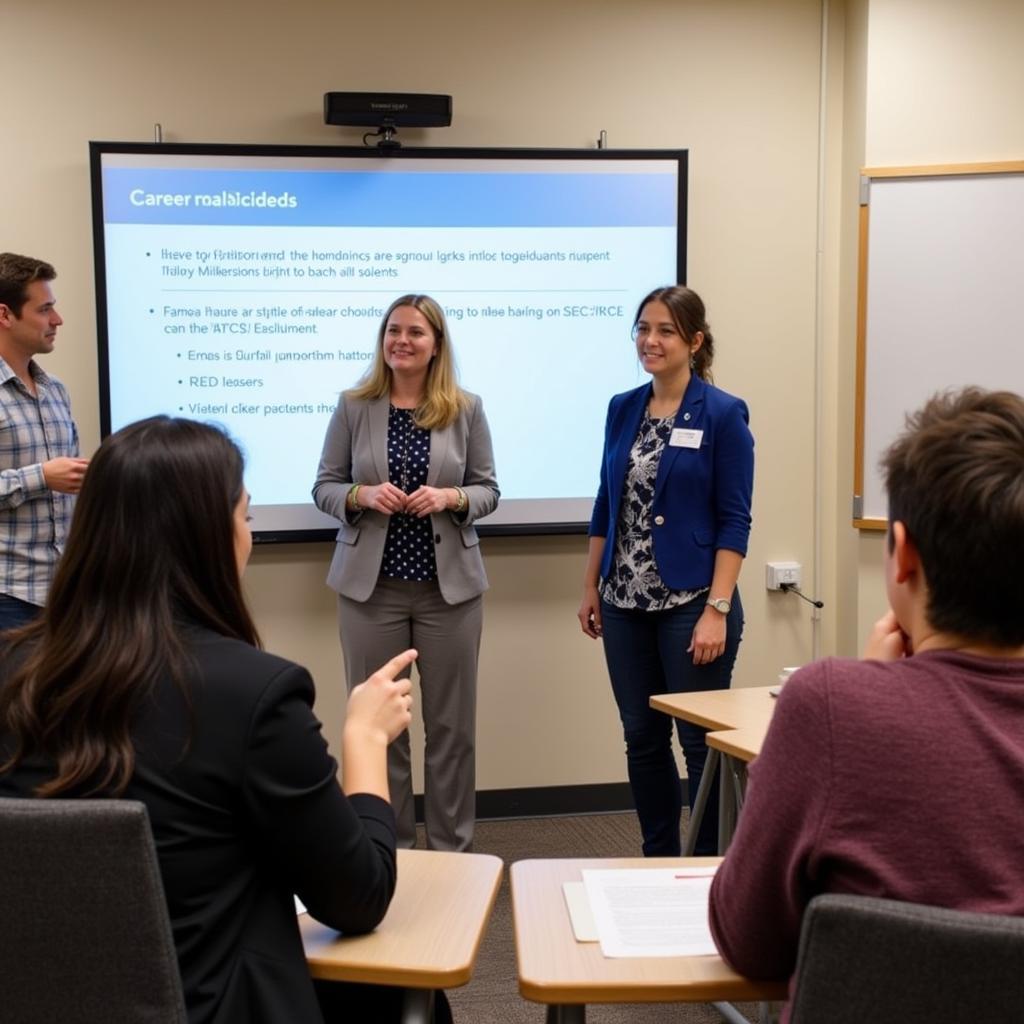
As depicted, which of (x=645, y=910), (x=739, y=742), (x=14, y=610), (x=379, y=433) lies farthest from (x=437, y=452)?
(x=645, y=910)

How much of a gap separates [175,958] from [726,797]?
1.70m

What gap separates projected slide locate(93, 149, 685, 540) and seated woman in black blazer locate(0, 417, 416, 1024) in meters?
2.58

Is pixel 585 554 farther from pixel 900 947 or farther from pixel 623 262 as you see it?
pixel 900 947

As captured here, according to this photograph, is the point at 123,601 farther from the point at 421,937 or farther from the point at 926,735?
the point at 926,735

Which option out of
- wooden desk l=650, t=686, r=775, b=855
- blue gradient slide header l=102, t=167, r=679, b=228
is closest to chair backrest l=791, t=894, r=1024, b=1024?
wooden desk l=650, t=686, r=775, b=855

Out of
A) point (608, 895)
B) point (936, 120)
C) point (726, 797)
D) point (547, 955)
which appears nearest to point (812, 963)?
point (547, 955)

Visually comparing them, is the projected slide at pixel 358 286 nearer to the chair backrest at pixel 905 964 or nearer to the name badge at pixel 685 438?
the name badge at pixel 685 438

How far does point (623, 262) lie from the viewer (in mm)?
4031

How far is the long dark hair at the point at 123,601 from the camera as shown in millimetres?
1217

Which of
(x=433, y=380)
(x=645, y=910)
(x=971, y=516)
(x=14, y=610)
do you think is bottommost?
(x=645, y=910)

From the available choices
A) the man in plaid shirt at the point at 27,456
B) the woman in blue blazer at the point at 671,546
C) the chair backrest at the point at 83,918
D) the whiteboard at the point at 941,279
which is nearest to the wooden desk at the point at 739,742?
the woman in blue blazer at the point at 671,546

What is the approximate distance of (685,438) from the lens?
121 inches

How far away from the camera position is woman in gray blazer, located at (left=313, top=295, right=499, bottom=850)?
3.39m

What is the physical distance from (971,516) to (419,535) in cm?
236
